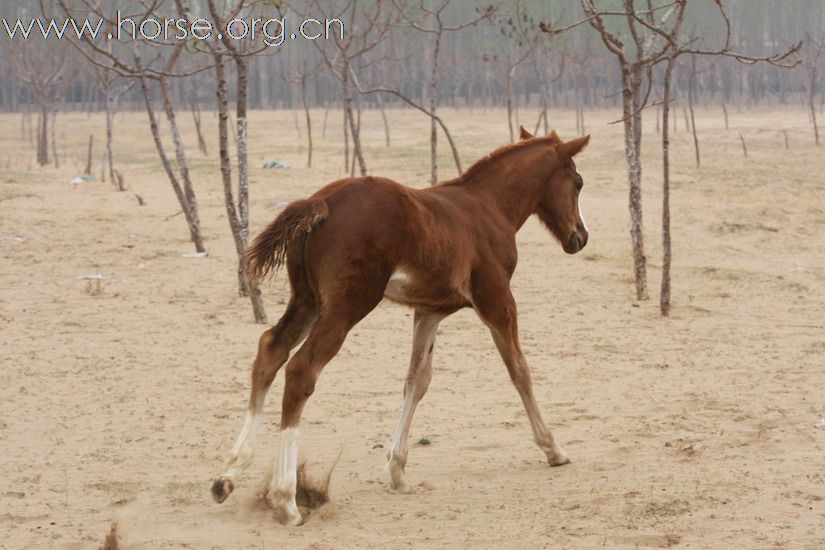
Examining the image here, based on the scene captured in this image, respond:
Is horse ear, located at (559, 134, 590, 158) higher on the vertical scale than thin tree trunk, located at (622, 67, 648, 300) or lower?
higher

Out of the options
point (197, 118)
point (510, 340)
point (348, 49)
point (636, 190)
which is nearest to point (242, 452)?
point (510, 340)

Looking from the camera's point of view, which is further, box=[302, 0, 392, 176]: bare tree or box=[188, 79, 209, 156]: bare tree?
box=[188, 79, 209, 156]: bare tree

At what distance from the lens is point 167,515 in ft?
16.9

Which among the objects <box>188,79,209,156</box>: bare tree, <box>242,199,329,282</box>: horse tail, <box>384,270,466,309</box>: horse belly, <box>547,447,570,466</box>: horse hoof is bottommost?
<box>547,447,570,466</box>: horse hoof

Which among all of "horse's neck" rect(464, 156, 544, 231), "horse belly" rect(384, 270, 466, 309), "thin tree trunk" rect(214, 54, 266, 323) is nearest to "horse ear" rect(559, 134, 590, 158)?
"horse's neck" rect(464, 156, 544, 231)

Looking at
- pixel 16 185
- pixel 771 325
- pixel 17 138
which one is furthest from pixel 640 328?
pixel 17 138

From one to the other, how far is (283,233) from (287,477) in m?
1.12

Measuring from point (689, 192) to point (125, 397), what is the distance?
1572cm

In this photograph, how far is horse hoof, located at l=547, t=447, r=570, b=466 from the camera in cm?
601

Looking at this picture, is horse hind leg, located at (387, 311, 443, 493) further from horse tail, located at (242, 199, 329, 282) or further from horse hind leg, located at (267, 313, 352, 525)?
horse tail, located at (242, 199, 329, 282)

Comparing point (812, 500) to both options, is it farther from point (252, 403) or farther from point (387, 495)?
point (252, 403)

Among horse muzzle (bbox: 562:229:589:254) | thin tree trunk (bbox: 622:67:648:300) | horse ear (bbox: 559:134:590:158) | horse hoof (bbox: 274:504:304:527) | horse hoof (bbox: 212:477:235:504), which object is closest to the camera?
horse hoof (bbox: 212:477:235:504)

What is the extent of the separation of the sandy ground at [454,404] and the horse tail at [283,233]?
1.19 m

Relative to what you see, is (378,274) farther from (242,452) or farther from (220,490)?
(220,490)
